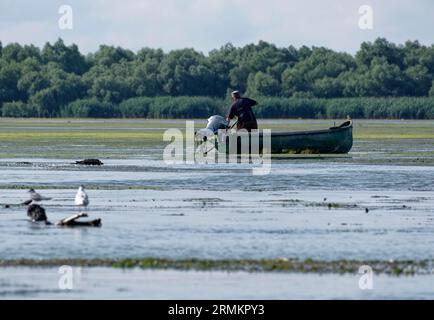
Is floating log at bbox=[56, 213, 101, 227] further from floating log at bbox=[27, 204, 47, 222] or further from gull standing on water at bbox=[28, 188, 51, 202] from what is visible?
gull standing on water at bbox=[28, 188, 51, 202]

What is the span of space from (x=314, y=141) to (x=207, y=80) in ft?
313

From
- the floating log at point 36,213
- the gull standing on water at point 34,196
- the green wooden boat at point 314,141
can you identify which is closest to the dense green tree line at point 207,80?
the green wooden boat at point 314,141

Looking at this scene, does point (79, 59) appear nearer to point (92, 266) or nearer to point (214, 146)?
point (214, 146)

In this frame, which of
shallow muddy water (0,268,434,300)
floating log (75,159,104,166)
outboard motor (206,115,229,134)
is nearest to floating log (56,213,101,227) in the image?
shallow muddy water (0,268,434,300)

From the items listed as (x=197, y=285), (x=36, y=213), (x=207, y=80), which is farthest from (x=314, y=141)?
(x=207, y=80)

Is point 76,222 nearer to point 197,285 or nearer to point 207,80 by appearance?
point 197,285

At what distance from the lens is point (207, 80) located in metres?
144

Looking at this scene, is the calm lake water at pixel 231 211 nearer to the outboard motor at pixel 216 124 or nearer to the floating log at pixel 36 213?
the floating log at pixel 36 213

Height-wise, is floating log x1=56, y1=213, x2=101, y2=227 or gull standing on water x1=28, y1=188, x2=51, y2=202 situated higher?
gull standing on water x1=28, y1=188, x2=51, y2=202

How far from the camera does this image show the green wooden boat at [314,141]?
158 feet

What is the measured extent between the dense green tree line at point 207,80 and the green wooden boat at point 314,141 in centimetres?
6882

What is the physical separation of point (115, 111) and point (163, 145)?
70390mm

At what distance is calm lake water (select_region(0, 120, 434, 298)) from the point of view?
2228 cm

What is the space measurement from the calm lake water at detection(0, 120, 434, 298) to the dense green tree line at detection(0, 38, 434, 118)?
3008 inches
